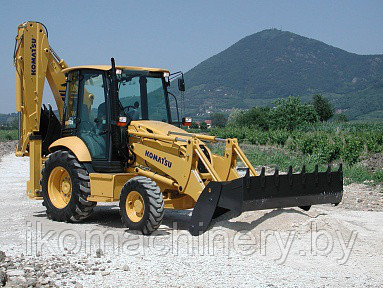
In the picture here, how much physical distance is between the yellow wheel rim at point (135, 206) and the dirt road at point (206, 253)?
30 centimetres

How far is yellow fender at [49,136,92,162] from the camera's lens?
10.2 meters

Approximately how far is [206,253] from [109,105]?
3393 mm

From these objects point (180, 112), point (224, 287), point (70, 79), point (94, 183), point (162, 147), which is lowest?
point (224, 287)

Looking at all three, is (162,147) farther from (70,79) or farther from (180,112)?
(70,79)

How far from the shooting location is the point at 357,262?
7.57 meters

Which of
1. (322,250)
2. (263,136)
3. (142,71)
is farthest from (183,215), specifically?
(263,136)

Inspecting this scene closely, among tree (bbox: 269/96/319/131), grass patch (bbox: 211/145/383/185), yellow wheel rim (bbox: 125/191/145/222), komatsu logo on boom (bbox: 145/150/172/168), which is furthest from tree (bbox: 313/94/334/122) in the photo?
yellow wheel rim (bbox: 125/191/145/222)

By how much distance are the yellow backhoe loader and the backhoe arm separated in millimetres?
20

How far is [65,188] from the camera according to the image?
10.6 metres

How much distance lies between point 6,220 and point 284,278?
6167 millimetres

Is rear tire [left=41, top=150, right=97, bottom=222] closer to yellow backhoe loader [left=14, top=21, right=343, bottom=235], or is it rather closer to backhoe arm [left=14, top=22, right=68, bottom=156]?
yellow backhoe loader [left=14, top=21, right=343, bottom=235]

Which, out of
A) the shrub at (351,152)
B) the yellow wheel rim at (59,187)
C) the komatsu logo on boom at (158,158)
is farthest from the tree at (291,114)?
the komatsu logo on boom at (158,158)

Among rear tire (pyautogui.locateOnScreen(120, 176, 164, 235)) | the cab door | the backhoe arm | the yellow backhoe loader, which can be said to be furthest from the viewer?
the backhoe arm

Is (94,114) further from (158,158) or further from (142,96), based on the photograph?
(158,158)
